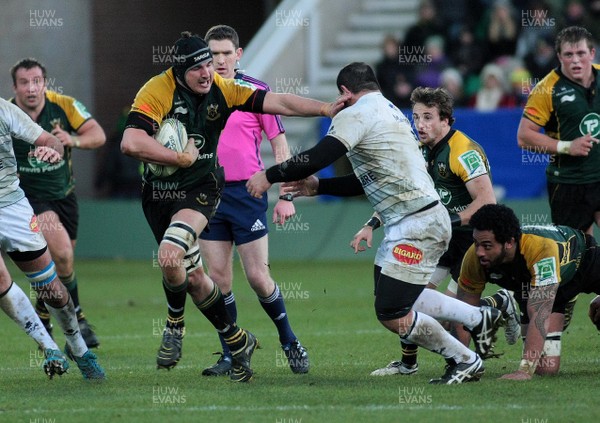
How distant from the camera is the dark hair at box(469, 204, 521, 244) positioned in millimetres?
7863

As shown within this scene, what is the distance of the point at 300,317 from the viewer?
1245 centimetres

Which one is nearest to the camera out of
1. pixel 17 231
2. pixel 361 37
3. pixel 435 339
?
pixel 435 339

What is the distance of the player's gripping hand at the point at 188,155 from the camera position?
25.8 feet

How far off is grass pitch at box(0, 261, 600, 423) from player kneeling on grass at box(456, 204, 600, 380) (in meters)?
0.23

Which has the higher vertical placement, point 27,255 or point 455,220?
point 455,220

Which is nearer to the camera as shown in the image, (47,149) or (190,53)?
(190,53)

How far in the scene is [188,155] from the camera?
7.90 metres

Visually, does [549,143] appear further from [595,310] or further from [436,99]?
[595,310]

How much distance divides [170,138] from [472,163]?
232 cm

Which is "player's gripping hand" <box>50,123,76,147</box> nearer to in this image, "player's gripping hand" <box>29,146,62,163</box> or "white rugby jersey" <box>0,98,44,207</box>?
"white rugby jersey" <box>0,98,44,207</box>

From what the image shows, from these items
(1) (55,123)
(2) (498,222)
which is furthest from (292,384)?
(1) (55,123)

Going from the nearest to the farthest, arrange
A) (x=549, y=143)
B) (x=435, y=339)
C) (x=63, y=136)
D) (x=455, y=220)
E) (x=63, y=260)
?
(x=435, y=339) < (x=455, y=220) < (x=549, y=143) < (x=63, y=136) < (x=63, y=260)

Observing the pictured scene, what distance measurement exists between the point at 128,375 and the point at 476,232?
110 inches

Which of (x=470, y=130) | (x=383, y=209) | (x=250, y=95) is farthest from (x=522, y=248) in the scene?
(x=470, y=130)
